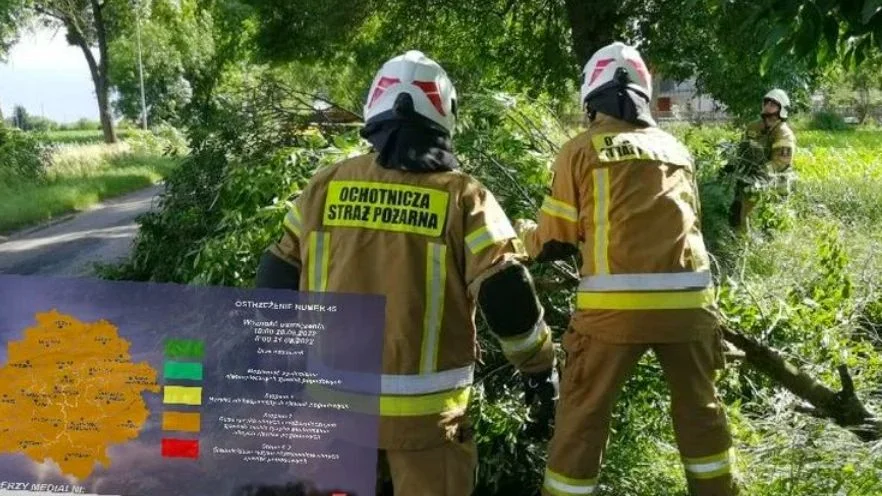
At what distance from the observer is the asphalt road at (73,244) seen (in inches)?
323

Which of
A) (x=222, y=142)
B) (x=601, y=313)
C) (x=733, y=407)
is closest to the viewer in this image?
(x=601, y=313)

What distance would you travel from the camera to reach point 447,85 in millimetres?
2512

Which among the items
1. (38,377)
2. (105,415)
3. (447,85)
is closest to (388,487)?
(105,415)

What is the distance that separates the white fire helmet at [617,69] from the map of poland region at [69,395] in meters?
1.86

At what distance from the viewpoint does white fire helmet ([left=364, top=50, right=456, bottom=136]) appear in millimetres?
2414

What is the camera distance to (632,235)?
3029 millimetres

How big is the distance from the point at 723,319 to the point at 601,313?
1085 mm

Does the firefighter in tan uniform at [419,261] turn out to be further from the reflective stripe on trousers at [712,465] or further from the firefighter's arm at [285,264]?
the reflective stripe on trousers at [712,465]

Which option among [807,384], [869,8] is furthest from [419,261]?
[807,384]

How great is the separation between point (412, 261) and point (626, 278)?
1.00m

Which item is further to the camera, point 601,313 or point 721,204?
point 721,204

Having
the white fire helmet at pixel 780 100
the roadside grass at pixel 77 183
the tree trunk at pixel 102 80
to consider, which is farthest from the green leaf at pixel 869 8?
the tree trunk at pixel 102 80

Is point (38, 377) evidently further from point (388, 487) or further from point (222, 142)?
point (222, 142)

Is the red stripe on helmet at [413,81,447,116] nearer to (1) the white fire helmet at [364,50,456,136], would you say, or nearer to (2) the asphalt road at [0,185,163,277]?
(1) the white fire helmet at [364,50,456,136]
